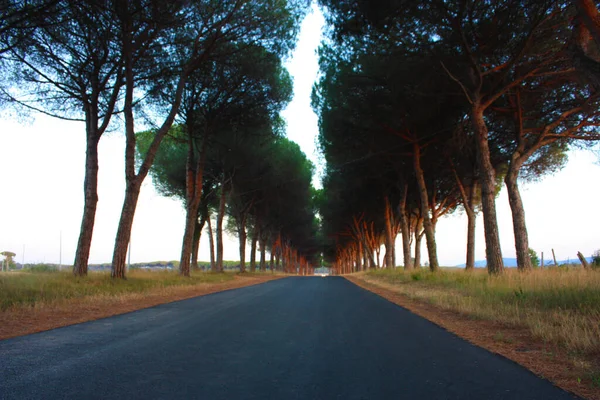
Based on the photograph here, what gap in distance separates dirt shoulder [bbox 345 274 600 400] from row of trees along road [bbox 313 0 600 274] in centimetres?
460

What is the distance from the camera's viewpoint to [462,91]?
1719cm

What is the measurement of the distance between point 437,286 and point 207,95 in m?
14.5

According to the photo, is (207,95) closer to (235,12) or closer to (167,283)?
(235,12)

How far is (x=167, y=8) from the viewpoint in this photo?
576 inches

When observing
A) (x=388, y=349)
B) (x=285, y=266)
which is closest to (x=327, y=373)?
(x=388, y=349)

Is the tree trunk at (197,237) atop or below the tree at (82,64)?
below

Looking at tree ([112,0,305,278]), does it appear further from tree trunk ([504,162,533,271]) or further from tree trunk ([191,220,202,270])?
tree trunk ([191,220,202,270])

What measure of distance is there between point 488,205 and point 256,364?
13119mm

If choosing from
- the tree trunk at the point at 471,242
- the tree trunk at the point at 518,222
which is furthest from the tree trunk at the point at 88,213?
the tree trunk at the point at 471,242

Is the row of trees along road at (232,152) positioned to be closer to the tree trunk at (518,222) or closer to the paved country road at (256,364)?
the tree trunk at (518,222)

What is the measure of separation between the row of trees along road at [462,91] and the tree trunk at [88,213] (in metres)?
9.57

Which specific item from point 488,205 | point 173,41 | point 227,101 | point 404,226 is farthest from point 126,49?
point 404,226

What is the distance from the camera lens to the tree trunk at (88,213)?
15.2m

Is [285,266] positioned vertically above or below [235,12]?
below
